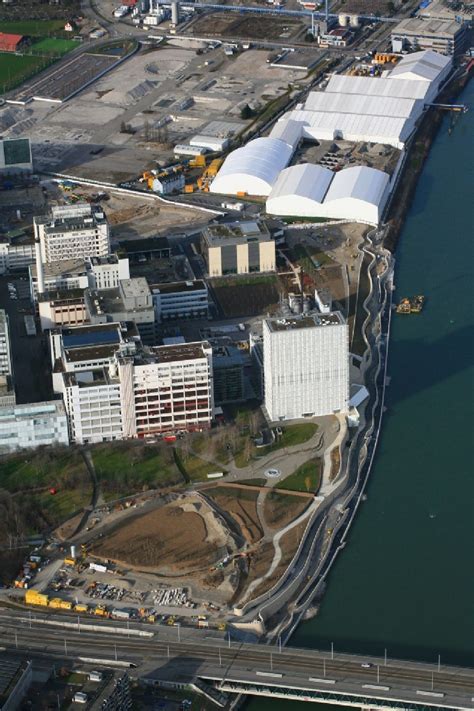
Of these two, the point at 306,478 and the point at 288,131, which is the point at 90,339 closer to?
the point at 306,478

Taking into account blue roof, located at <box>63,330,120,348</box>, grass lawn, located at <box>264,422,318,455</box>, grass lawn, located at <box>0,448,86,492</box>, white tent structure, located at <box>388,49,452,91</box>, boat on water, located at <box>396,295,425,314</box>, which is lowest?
grass lawn, located at <box>0,448,86,492</box>

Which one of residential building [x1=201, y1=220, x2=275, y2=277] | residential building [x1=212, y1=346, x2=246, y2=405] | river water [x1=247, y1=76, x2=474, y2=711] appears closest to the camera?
river water [x1=247, y1=76, x2=474, y2=711]

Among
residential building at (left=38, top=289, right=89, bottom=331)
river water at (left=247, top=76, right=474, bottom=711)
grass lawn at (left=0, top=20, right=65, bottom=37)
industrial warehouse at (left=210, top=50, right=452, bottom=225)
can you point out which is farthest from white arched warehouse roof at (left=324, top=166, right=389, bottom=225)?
grass lawn at (left=0, top=20, right=65, bottom=37)

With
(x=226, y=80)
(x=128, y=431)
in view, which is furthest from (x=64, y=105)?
(x=128, y=431)

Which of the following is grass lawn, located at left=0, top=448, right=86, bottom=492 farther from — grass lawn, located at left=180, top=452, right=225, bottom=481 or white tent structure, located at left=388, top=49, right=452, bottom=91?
white tent structure, located at left=388, top=49, right=452, bottom=91

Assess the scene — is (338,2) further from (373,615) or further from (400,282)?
(373,615)

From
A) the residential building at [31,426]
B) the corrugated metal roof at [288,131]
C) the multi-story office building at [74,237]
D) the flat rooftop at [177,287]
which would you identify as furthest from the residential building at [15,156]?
the residential building at [31,426]

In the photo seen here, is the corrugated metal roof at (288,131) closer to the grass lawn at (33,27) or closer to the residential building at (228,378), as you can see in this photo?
the residential building at (228,378)
